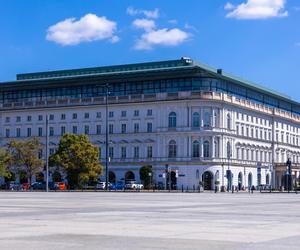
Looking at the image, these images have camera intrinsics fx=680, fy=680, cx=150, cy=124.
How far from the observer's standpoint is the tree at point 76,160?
393 feet

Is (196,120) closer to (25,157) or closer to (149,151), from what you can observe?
(149,151)

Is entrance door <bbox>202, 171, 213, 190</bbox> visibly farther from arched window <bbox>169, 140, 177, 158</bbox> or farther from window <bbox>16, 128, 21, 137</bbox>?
window <bbox>16, 128, 21, 137</bbox>

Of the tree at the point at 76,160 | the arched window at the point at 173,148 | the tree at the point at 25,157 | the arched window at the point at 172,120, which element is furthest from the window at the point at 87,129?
the tree at the point at 76,160

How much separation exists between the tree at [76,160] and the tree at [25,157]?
9160mm

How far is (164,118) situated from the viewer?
5492 inches

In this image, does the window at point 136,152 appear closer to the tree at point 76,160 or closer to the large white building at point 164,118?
the large white building at point 164,118

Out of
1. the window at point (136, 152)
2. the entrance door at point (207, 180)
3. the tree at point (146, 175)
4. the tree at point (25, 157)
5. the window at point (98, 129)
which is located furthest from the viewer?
the window at point (98, 129)

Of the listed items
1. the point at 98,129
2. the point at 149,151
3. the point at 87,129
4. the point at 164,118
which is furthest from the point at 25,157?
the point at 164,118

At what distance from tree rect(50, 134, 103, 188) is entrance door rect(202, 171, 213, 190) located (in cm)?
2509

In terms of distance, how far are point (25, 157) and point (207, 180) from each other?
3649cm

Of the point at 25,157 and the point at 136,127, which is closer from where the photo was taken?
the point at 25,157

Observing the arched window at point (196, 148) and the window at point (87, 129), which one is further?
the window at point (87, 129)

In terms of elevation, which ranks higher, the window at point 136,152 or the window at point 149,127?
the window at point 149,127

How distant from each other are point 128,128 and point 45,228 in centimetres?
12183
